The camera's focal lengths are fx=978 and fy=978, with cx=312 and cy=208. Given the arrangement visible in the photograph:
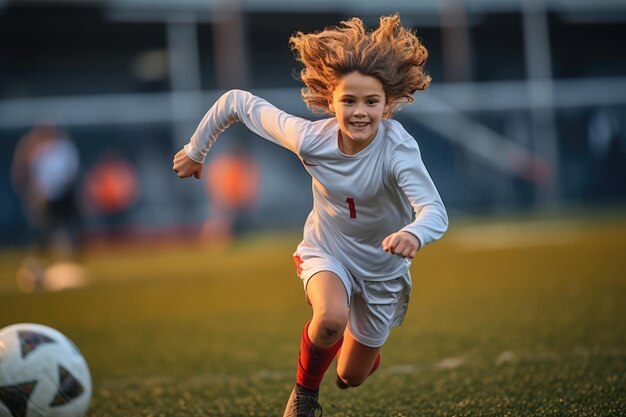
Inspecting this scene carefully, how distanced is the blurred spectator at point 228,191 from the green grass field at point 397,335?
4.91 metres

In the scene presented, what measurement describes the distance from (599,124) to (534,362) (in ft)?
61.4

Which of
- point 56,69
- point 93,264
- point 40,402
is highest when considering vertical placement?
point 56,69

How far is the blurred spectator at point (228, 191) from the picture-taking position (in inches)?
706

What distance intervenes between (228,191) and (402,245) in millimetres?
14748

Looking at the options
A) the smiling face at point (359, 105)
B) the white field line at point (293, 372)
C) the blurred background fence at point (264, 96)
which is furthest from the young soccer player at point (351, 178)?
the blurred background fence at point (264, 96)

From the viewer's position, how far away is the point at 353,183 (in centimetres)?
417

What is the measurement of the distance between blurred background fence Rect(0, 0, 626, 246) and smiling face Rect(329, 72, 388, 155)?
1560 cm

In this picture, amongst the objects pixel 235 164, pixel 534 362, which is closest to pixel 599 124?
pixel 235 164

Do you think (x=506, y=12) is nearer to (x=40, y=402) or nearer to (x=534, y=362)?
(x=534, y=362)

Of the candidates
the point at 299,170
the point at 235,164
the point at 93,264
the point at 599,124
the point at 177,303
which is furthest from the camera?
the point at 599,124

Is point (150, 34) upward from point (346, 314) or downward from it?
upward

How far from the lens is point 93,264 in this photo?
46.4ft

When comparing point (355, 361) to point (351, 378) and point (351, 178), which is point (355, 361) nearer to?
point (351, 378)

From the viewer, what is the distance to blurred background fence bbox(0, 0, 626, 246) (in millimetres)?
20453
